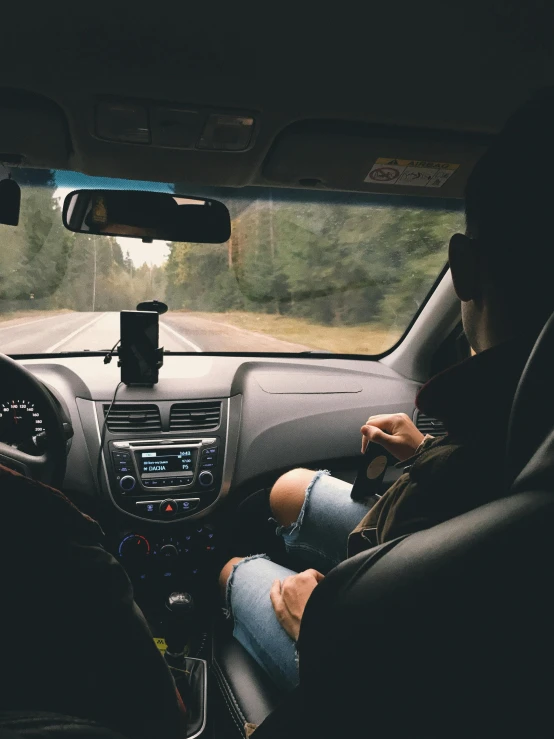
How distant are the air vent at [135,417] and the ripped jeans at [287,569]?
865 millimetres

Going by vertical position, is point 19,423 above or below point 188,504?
above

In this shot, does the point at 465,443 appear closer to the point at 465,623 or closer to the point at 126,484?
the point at 465,623

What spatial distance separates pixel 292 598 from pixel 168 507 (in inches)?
41.0

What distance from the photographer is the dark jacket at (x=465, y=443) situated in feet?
4.29

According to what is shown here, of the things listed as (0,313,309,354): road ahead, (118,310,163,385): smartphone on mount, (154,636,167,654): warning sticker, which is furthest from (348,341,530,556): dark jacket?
(0,313,309,354): road ahead

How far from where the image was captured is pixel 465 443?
1370 mm

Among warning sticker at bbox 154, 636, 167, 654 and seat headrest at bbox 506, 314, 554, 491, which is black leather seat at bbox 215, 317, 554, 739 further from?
warning sticker at bbox 154, 636, 167, 654

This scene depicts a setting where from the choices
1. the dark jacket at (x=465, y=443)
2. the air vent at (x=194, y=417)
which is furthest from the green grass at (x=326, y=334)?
the dark jacket at (x=465, y=443)

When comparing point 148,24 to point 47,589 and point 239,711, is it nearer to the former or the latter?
point 47,589

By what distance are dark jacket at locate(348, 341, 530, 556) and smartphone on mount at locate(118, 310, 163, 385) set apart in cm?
202

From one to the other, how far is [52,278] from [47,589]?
3.55 m

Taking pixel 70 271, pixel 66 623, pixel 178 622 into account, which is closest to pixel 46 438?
pixel 178 622

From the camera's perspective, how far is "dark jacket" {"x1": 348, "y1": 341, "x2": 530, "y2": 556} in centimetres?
131

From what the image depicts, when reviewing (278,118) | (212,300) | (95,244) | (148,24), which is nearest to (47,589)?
(148,24)
